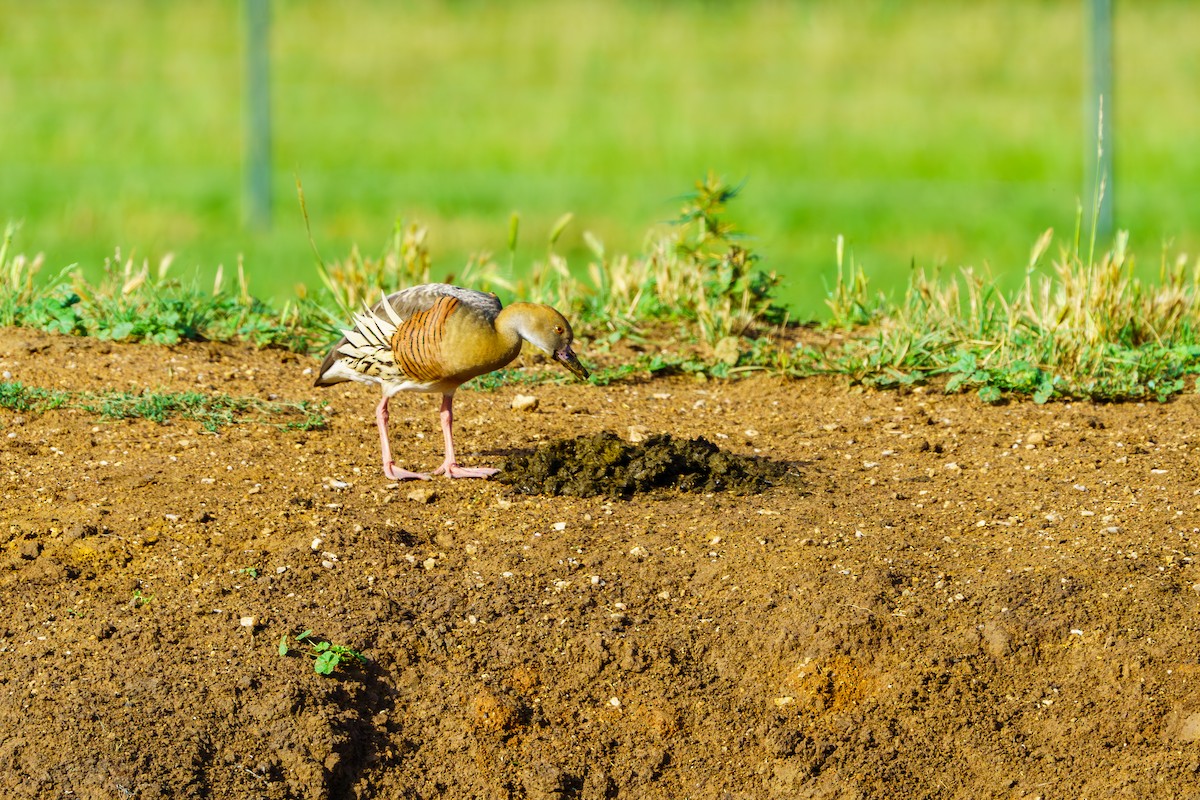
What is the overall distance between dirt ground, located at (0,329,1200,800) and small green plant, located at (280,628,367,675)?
26 mm

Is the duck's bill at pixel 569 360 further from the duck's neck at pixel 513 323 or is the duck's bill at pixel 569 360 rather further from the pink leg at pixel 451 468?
the pink leg at pixel 451 468

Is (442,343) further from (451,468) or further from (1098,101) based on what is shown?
(1098,101)

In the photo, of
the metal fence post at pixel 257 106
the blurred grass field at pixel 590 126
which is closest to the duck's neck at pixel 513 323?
the blurred grass field at pixel 590 126

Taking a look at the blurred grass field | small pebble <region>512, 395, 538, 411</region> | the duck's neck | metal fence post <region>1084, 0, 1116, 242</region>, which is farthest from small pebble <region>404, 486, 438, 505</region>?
the blurred grass field

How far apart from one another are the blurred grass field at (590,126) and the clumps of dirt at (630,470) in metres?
5.21

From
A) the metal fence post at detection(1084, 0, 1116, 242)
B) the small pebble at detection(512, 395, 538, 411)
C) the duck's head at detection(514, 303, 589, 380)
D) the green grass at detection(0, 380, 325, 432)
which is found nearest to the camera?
the duck's head at detection(514, 303, 589, 380)

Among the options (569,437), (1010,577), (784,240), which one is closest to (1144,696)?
(1010,577)

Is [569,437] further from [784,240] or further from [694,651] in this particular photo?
[784,240]

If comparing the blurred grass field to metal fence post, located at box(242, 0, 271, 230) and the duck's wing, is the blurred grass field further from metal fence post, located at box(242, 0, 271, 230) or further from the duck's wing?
the duck's wing

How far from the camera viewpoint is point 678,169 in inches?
657

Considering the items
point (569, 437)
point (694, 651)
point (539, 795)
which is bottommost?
point (539, 795)

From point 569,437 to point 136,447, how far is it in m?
1.41

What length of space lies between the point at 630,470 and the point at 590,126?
14327mm

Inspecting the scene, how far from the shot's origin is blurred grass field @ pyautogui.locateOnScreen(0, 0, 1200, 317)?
1322cm
